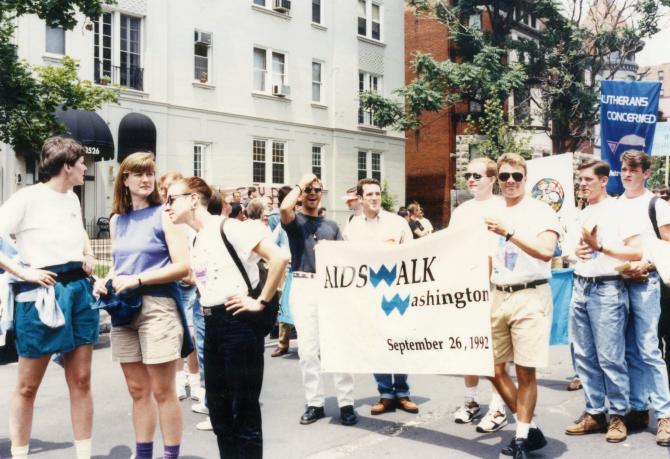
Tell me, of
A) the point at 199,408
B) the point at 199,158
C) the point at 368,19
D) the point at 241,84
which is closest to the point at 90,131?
the point at 199,158

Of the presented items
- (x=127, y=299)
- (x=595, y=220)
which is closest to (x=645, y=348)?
(x=595, y=220)

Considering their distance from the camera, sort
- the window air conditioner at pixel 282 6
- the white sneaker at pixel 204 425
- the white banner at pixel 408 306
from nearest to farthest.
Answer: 1. the white banner at pixel 408 306
2. the white sneaker at pixel 204 425
3. the window air conditioner at pixel 282 6

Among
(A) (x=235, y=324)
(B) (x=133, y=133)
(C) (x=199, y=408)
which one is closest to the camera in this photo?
(A) (x=235, y=324)

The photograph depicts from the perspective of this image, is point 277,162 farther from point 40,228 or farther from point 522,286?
point 40,228

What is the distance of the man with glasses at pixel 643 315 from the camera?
219 inches

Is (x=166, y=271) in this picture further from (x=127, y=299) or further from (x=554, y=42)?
(x=554, y=42)

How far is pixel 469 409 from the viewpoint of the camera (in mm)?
6180

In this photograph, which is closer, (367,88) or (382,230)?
(382,230)

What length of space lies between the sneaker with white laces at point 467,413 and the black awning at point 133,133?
18009 mm

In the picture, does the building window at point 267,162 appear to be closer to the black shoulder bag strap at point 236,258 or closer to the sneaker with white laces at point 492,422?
the sneaker with white laces at point 492,422

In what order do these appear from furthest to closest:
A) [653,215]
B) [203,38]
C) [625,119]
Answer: [203,38] → [625,119] → [653,215]

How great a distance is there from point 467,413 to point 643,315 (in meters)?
1.62

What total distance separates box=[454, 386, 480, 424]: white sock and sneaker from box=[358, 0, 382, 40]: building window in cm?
2741

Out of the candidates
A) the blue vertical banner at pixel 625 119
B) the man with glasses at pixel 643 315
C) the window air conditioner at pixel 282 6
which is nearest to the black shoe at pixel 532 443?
the man with glasses at pixel 643 315
